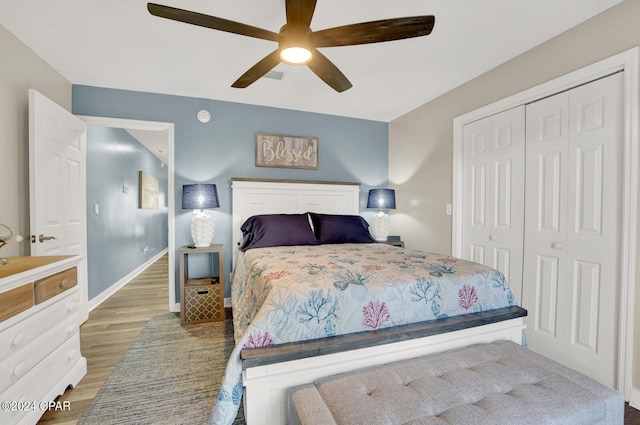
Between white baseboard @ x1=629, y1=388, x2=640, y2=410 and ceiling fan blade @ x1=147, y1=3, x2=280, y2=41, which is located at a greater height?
ceiling fan blade @ x1=147, y1=3, x2=280, y2=41

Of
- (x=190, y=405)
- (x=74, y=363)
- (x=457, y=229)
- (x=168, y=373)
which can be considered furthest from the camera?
(x=457, y=229)

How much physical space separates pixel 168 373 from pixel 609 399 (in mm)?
2374

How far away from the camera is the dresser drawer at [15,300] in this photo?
1191mm

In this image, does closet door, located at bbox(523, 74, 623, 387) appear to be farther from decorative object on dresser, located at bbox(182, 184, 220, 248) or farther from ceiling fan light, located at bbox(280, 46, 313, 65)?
decorative object on dresser, located at bbox(182, 184, 220, 248)

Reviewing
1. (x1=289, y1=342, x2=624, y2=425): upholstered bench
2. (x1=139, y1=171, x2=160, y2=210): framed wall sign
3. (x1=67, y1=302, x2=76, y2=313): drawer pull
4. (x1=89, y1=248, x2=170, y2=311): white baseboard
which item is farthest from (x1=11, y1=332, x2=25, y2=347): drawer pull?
(x1=139, y1=171, x2=160, y2=210): framed wall sign

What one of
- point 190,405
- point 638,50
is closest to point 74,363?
point 190,405

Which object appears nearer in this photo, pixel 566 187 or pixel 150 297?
pixel 566 187

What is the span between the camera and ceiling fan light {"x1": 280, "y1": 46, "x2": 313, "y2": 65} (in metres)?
1.66

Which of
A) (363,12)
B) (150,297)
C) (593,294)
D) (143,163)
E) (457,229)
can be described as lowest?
(150,297)

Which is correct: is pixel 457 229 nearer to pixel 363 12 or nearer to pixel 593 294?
pixel 593 294

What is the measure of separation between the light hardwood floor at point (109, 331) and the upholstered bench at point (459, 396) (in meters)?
1.46

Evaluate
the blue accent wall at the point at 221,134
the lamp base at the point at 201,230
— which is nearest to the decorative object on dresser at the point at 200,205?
the lamp base at the point at 201,230

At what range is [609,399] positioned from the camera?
107 cm

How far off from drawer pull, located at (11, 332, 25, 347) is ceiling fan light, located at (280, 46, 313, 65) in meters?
1.99
